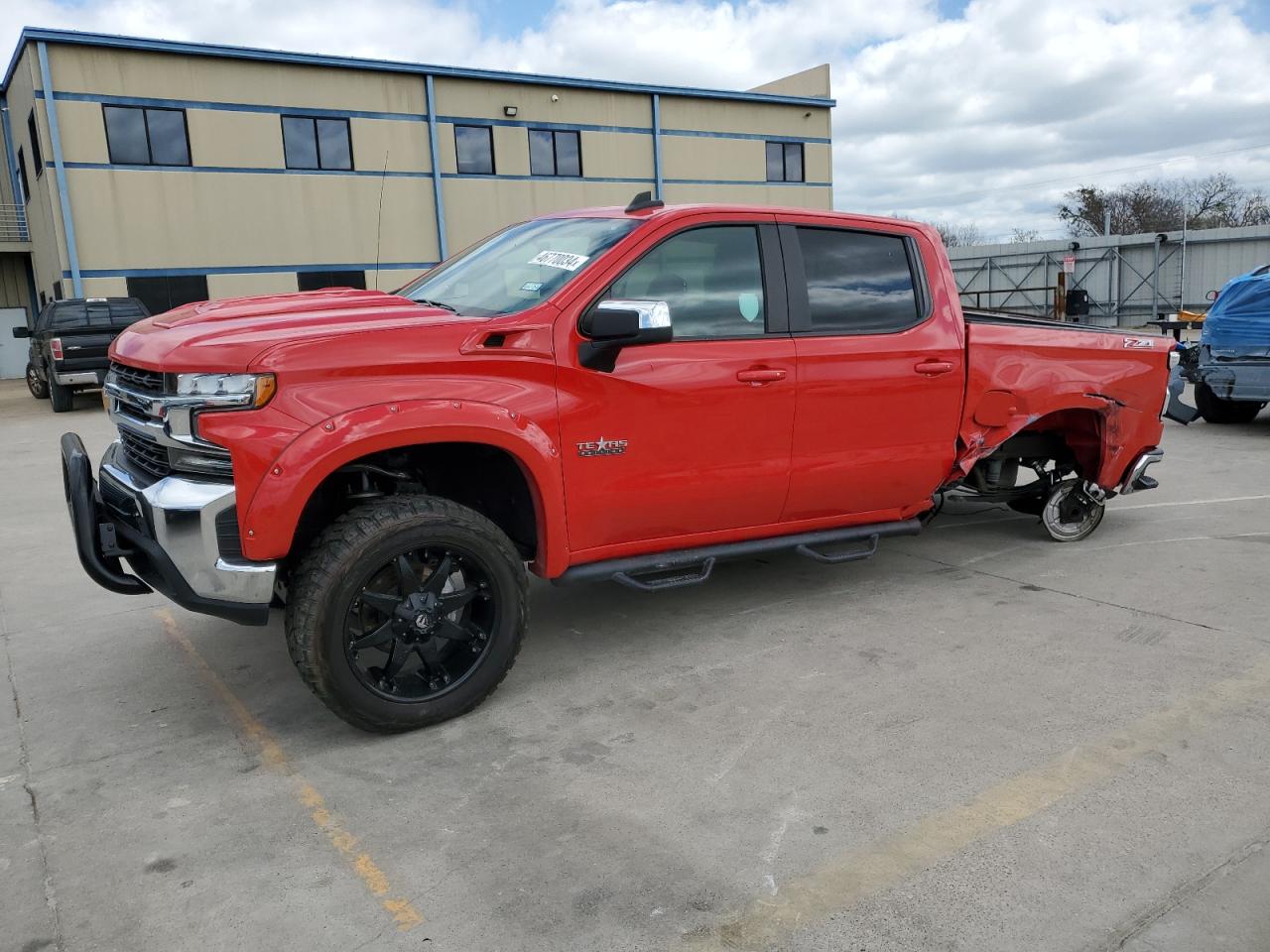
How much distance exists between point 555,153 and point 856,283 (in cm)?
2425

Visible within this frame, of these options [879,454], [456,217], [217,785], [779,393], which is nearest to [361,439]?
[217,785]

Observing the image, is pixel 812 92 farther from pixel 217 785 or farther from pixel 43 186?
pixel 217 785

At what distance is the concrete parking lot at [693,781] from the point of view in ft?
8.64

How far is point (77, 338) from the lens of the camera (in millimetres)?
15445

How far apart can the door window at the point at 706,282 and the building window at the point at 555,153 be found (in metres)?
24.0

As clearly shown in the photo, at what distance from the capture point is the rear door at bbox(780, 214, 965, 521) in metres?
4.59

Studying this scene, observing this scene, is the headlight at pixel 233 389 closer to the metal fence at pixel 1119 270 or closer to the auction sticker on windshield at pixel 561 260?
the auction sticker on windshield at pixel 561 260

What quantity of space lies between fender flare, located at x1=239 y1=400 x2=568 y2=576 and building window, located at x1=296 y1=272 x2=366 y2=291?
69.9 ft

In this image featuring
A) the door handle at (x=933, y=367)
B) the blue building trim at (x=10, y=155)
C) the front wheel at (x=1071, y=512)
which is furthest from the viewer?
the blue building trim at (x=10, y=155)

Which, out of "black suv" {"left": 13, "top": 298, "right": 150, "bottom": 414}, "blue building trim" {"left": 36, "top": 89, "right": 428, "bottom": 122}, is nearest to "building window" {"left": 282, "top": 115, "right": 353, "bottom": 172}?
"blue building trim" {"left": 36, "top": 89, "right": 428, "bottom": 122}

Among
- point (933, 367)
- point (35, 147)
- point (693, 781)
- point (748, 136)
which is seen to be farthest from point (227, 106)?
point (693, 781)

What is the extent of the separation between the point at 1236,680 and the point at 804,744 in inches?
73.1

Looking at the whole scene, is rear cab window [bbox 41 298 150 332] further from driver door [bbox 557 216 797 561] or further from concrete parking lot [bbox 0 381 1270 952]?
driver door [bbox 557 216 797 561]

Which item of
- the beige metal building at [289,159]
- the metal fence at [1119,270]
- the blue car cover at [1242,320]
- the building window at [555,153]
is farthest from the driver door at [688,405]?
the metal fence at [1119,270]
